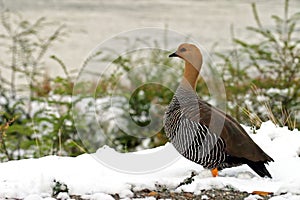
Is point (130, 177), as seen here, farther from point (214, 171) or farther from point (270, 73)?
point (270, 73)

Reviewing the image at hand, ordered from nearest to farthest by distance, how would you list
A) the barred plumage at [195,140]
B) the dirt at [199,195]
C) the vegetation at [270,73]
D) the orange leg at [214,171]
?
the dirt at [199,195]
the barred plumage at [195,140]
the orange leg at [214,171]
the vegetation at [270,73]

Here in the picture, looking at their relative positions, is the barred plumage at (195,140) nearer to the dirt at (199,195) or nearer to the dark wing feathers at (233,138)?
the dark wing feathers at (233,138)

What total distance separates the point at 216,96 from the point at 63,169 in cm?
173

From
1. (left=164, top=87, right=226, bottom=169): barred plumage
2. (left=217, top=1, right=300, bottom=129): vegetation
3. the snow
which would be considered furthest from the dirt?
(left=217, top=1, right=300, bottom=129): vegetation

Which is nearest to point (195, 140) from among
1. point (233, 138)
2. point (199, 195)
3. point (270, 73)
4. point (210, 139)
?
point (210, 139)

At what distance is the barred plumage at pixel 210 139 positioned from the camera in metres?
4.74

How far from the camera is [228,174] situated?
5012mm

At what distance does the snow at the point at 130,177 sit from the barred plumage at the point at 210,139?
0.45ft

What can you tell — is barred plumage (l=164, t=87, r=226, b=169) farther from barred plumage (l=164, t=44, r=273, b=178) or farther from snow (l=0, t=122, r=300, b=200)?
snow (l=0, t=122, r=300, b=200)

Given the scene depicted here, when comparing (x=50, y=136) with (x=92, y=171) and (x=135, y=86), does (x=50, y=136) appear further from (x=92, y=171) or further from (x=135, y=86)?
(x=92, y=171)

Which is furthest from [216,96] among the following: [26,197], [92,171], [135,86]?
[135,86]

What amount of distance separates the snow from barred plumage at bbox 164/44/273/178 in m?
0.14

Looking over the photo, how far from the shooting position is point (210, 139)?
15.6 feet

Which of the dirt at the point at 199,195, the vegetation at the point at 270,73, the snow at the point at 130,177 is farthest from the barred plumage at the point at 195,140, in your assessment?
the vegetation at the point at 270,73
